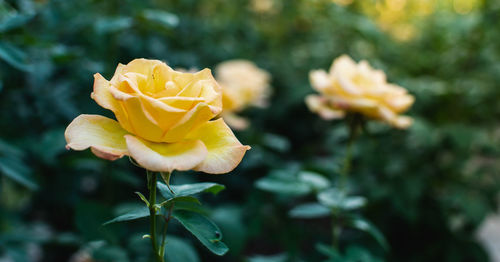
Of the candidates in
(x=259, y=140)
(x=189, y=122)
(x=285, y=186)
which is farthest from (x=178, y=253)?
(x=259, y=140)

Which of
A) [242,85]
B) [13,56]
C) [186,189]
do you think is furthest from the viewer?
[242,85]

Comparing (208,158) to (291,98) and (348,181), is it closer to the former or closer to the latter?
(348,181)

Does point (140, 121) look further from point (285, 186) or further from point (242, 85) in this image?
point (242, 85)

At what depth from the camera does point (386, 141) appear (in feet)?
5.11

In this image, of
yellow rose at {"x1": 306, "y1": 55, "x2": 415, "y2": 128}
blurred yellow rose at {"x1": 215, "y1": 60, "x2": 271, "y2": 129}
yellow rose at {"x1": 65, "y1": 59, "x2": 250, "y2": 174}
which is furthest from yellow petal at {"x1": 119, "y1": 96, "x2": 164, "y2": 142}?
blurred yellow rose at {"x1": 215, "y1": 60, "x2": 271, "y2": 129}

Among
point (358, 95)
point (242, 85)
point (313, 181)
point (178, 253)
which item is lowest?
point (178, 253)

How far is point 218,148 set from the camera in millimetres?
452

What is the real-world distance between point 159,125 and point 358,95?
0.49 m

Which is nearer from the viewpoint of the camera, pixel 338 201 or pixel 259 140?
pixel 338 201

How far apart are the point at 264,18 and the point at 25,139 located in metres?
1.78

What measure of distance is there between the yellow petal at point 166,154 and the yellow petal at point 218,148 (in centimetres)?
1

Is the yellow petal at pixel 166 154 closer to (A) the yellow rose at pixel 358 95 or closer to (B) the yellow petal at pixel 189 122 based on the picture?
(B) the yellow petal at pixel 189 122

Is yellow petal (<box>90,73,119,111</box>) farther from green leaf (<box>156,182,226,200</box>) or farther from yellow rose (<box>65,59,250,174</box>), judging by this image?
green leaf (<box>156,182,226,200</box>)

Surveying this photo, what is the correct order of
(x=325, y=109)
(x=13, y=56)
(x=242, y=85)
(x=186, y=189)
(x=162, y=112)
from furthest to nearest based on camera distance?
(x=242, y=85), (x=325, y=109), (x=13, y=56), (x=186, y=189), (x=162, y=112)
